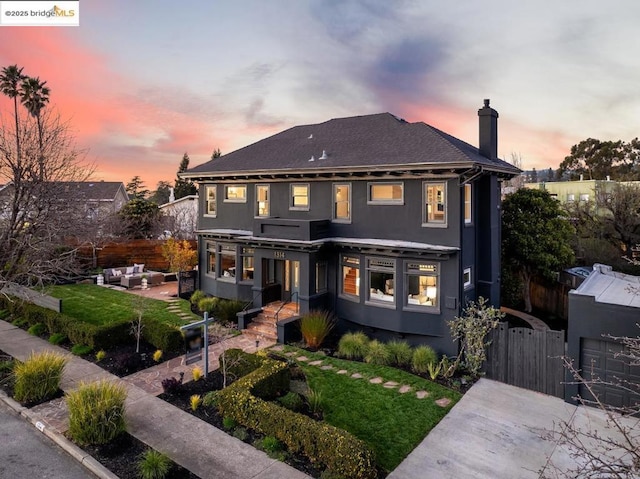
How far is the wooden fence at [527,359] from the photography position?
417 inches

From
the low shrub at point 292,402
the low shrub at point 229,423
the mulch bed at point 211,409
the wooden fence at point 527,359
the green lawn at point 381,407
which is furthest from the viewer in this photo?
the wooden fence at point 527,359

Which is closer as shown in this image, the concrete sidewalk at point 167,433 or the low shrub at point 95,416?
the concrete sidewalk at point 167,433

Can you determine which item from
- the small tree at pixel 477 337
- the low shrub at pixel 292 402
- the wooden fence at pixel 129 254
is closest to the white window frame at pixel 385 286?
the small tree at pixel 477 337

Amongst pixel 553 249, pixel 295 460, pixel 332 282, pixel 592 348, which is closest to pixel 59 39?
pixel 332 282

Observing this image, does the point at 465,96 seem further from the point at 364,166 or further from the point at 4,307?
→ the point at 4,307

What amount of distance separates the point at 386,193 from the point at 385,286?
3544 mm

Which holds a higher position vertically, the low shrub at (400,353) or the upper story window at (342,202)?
the upper story window at (342,202)

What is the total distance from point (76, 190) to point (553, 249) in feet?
67.3

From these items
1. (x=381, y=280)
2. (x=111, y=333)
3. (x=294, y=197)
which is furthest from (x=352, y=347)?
(x=111, y=333)

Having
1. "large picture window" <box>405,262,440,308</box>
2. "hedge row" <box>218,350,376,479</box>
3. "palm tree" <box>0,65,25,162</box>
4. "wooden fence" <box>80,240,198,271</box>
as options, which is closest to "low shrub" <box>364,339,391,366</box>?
"large picture window" <box>405,262,440,308</box>

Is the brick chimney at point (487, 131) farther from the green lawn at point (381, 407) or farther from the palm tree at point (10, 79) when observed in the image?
A: the palm tree at point (10, 79)

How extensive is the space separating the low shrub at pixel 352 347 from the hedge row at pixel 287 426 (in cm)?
362

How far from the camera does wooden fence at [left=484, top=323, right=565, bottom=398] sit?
1059 centimetres

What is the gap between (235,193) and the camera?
62.7ft
